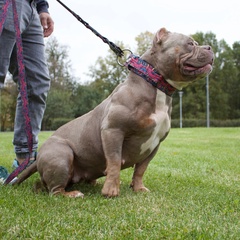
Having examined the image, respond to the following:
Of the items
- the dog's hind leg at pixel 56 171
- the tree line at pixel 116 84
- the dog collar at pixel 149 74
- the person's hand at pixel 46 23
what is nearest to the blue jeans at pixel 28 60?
the person's hand at pixel 46 23

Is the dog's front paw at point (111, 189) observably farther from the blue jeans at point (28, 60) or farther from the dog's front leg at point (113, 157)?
the blue jeans at point (28, 60)

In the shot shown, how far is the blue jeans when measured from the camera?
3206mm

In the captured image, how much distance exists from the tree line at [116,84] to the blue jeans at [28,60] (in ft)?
103

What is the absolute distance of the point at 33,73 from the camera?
3906 mm

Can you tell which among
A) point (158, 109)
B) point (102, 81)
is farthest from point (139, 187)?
point (102, 81)

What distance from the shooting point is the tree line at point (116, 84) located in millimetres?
36531

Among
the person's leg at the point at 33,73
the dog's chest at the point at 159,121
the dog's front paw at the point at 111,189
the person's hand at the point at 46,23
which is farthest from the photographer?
the person's hand at the point at 46,23

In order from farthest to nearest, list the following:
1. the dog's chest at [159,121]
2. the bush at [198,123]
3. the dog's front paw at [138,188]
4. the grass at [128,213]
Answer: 1. the bush at [198,123]
2. the dog's front paw at [138,188]
3. the dog's chest at [159,121]
4. the grass at [128,213]

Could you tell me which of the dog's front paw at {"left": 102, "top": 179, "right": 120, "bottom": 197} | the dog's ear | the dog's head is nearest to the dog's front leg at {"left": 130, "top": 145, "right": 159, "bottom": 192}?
the dog's front paw at {"left": 102, "top": 179, "right": 120, "bottom": 197}

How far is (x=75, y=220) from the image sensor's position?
211cm

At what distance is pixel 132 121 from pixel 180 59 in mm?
648

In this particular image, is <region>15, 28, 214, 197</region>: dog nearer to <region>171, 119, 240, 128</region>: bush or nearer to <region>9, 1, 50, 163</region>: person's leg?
<region>9, 1, 50, 163</region>: person's leg

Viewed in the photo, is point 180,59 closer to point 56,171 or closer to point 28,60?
point 56,171

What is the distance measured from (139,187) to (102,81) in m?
39.5
